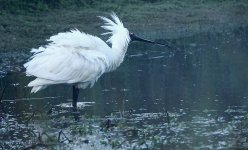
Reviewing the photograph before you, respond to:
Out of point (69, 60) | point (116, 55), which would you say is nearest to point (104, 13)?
point (116, 55)

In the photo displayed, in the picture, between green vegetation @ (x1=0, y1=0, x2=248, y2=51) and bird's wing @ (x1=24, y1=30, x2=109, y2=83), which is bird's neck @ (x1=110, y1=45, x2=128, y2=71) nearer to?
bird's wing @ (x1=24, y1=30, x2=109, y2=83)

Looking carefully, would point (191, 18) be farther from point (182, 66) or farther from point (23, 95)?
point (23, 95)

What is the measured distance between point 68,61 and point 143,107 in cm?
132

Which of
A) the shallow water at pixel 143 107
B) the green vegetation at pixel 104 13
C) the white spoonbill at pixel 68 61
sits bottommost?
the shallow water at pixel 143 107

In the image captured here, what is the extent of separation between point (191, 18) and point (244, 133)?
58.0ft

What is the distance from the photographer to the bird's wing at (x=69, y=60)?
443 inches

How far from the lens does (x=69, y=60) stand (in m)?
11.5

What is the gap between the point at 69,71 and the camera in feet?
→ 37.8

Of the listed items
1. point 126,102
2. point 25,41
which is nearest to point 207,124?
point 126,102

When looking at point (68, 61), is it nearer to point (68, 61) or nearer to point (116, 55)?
point (68, 61)

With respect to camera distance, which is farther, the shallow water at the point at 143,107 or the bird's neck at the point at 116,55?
the bird's neck at the point at 116,55

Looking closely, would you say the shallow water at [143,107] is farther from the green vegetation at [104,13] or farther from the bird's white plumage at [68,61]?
the green vegetation at [104,13]

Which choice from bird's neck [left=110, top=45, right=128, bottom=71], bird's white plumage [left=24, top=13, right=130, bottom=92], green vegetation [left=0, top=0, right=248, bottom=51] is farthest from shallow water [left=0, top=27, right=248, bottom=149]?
green vegetation [left=0, top=0, right=248, bottom=51]

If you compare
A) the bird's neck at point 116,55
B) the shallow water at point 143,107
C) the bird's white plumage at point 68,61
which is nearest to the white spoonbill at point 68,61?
the bird's white plumage at point 68,61
